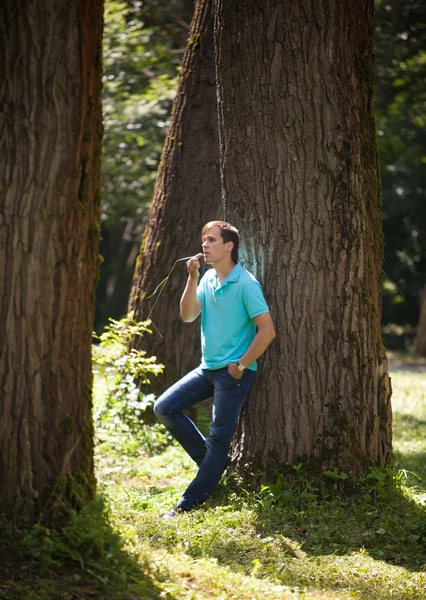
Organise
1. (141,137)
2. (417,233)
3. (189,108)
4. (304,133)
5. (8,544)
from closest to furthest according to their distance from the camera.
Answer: (8,544), (304,133), (189,108), (141,137), (417,233)

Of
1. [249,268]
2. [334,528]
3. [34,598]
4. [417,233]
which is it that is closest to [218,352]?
[249,268]

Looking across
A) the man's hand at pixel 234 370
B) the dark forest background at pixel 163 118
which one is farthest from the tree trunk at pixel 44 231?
the dark forest background at pixel 163 118

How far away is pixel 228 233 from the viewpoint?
5.88 meters

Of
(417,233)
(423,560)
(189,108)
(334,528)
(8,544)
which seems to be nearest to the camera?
(8,544)

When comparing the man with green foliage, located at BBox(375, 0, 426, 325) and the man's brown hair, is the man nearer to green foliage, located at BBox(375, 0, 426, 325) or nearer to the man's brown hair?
the man's brown hair

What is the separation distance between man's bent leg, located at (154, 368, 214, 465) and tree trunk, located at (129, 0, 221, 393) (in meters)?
2.36

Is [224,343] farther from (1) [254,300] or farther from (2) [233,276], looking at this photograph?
(2) [233,276]

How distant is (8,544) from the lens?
4129 millimetres

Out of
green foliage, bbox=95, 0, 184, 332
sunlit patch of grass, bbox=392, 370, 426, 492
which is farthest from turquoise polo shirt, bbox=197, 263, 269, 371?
green foliage, bbox=95, 0, 184, 332

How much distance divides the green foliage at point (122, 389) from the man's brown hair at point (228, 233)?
2.36 m

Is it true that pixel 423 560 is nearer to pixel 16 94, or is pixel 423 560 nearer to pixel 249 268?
pixel 249 268

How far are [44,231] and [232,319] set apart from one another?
78.6 inches

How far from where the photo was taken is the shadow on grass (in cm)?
395

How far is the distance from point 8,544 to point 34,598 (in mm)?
428
